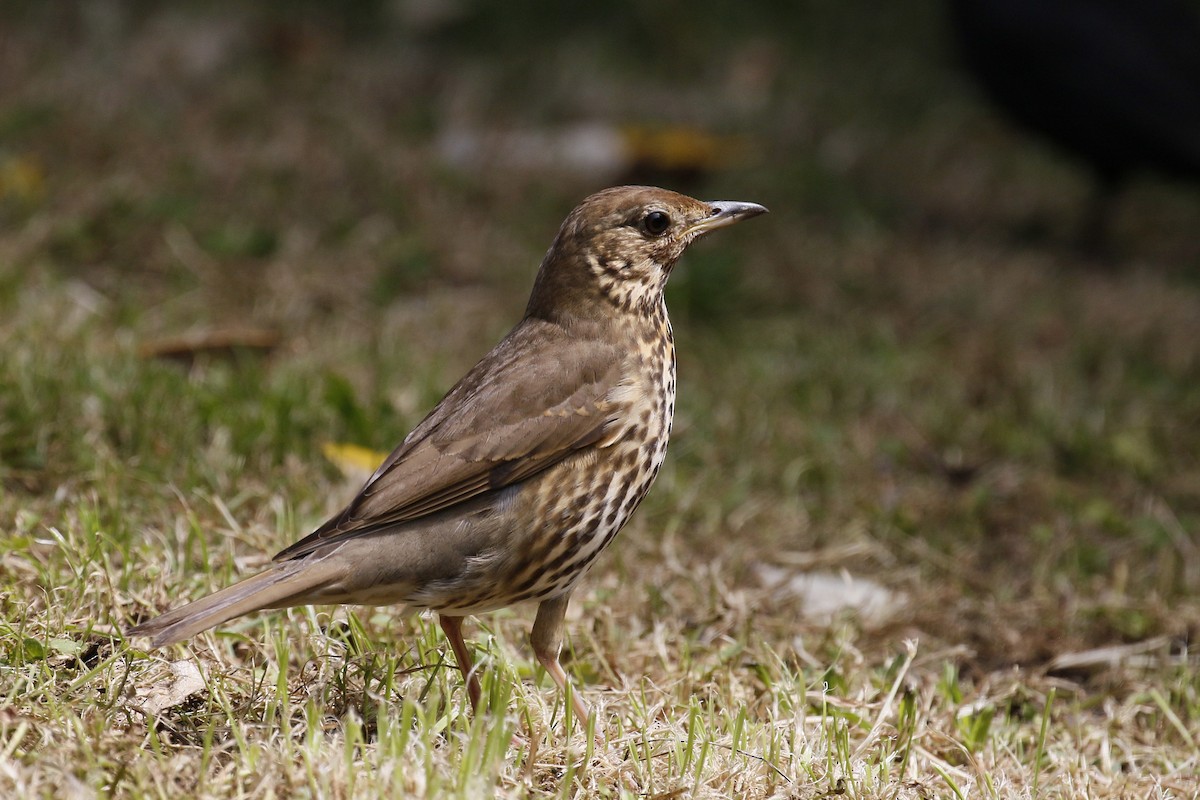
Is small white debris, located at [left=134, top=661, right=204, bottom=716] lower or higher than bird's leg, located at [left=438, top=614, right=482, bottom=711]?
higher

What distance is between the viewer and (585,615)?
12.1ft

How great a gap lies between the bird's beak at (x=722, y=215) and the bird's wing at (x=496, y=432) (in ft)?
1.36

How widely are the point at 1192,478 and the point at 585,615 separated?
2688 millimetres

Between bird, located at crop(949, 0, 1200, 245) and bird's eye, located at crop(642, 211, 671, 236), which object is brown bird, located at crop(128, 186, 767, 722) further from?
bird, located at crop(949, 0, 1200, 245)

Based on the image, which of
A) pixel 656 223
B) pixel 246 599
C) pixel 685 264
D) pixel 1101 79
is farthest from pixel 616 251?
pixel 1101 79

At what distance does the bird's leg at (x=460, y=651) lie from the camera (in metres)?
3.07

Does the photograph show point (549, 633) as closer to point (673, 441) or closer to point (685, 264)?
point (673, 441)

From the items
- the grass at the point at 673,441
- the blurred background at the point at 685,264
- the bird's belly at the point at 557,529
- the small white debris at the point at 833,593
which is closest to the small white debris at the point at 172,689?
the grass at the point at 673,441

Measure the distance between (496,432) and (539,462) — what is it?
4.5 inches

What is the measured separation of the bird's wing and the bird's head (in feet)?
0.44

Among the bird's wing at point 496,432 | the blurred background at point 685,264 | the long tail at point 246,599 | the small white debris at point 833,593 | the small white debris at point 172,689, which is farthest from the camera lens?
the blurred background at point 685,264

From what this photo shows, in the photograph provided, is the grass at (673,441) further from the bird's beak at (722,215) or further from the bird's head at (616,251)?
the bird's beak at (722,215)

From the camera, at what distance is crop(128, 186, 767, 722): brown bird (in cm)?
294

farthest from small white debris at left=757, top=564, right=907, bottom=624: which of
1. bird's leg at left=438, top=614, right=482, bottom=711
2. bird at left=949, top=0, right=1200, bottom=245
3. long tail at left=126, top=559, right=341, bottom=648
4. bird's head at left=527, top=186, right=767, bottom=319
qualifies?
bird at left=949, top=0, right=1200, bottom=245
